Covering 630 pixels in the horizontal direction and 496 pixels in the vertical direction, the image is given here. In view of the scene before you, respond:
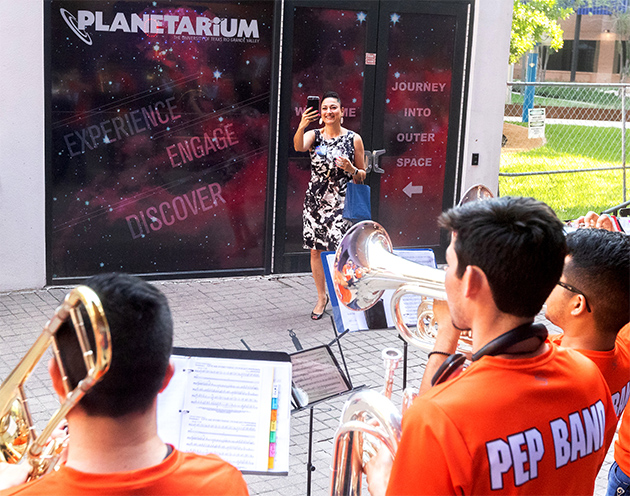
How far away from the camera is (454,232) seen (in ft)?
5.96

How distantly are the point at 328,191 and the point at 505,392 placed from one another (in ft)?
15.7

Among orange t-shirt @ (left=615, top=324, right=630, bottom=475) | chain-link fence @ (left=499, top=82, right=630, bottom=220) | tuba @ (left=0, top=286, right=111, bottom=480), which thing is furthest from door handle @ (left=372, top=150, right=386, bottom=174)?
tuba @ (left=0, top=286, right=111, bottom=480)

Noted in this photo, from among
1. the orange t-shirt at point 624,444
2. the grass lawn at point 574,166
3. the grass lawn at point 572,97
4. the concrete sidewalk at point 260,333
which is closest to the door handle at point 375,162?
the concrete sidewalk at point 260,333

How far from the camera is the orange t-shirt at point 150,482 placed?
4.77ft

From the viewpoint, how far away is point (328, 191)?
638cm

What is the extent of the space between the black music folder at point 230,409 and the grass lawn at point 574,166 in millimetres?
7738

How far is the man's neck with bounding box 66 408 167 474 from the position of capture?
4.89 feet

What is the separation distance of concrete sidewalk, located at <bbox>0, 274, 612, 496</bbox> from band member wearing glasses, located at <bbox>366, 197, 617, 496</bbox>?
236cm

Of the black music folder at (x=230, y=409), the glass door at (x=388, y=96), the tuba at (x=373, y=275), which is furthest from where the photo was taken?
the glass door at (x=388, y=96)

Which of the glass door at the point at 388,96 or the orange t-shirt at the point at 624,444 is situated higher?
the glass door at the point at 388,96

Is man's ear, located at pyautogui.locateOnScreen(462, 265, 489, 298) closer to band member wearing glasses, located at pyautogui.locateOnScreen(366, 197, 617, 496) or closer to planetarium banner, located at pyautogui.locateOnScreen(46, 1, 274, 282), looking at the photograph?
band member wearing glasses, located at pyautogui.locateOnScreen(366, 197, 617, 496)

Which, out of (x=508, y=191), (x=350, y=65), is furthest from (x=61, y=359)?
(x=508, y=191)

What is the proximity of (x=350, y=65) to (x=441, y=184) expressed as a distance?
1627 millimetres

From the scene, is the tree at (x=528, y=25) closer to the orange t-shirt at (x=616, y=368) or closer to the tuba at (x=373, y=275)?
the tuba at (x=373, y=275)
